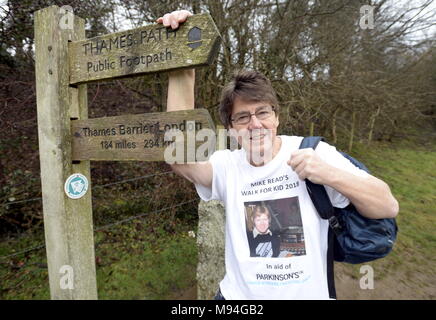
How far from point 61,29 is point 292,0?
5.04 meters

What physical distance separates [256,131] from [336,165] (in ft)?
1.33

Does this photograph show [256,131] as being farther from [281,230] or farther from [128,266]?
[128,266]

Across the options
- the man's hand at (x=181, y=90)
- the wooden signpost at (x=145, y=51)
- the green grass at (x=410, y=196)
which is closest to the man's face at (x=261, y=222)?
the man's hand at (x=181, y=90)

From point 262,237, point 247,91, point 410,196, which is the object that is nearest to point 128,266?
point 262,237

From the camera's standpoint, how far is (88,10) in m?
3.60

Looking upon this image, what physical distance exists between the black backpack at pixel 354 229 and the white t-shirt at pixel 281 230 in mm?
46

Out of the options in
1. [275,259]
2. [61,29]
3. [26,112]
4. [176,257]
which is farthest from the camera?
[176,257]

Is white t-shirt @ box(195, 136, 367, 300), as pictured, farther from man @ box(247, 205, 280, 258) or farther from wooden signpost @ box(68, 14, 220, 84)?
wooden signpost @ box(68, 14, 220, 84)

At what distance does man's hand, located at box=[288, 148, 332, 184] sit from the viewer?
1.14 m

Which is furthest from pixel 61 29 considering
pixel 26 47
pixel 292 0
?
pixel 292 0

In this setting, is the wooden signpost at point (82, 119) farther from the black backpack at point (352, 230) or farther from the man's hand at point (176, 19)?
the black backpack at point (352, 230)

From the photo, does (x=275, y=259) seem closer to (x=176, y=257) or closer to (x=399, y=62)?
(x=176, y=257)

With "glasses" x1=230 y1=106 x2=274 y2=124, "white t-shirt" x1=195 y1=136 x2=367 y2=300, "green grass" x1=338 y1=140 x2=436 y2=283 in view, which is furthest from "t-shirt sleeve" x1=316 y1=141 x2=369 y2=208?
"green grass" x1=338 y1=140 x2=436 y2=283

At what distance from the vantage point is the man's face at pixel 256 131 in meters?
1.37
